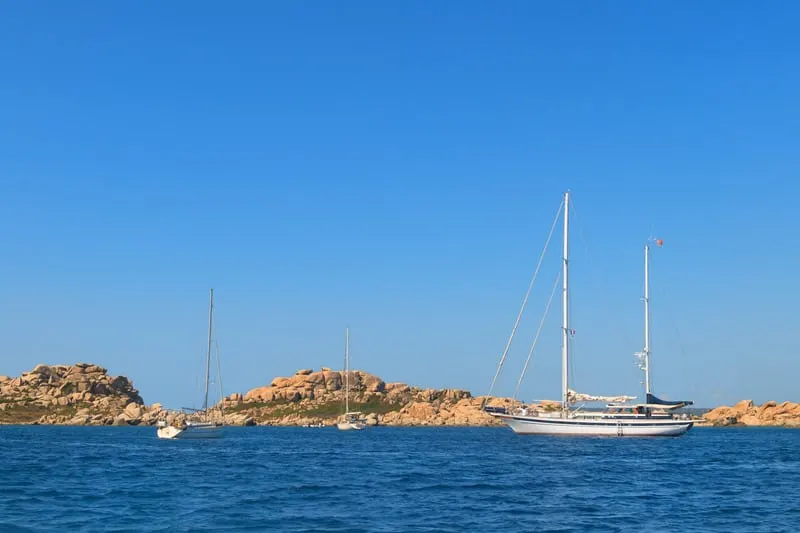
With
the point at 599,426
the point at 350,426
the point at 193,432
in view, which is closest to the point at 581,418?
the point at 599,426

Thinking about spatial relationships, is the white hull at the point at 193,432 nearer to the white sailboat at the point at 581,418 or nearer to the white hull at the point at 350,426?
the white sailboat at the point at 581,418

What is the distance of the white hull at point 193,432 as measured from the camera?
405 feet

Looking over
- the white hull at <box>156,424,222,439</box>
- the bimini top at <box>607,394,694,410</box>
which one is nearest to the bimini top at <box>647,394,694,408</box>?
the bimini top at <box>607,394,694,410</box>

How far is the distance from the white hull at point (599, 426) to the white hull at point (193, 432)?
4415 centimetres

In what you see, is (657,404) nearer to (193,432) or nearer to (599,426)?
(599,426)

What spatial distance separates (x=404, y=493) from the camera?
4909cm

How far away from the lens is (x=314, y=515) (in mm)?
39656

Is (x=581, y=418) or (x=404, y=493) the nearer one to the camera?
(x=404, y=493)

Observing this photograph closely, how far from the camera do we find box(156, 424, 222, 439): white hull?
123562 mm

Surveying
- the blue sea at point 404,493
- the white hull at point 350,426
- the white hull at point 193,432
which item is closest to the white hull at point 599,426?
the blue sea at point 404,493

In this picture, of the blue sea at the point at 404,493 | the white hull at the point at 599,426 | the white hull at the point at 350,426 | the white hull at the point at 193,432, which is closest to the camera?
the blue sea at the point at 404,493

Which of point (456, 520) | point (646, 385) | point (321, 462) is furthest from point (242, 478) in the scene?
point (646, 385)

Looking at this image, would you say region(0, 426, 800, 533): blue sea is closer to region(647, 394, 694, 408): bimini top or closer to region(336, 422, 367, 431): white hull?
region(647, 394, 694, 408): bimini top

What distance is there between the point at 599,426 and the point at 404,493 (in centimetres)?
7024
